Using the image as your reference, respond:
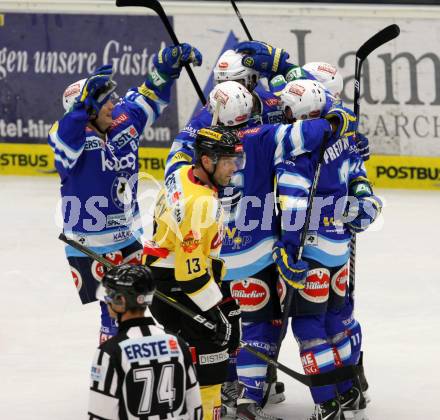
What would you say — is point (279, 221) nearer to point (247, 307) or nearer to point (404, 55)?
point (247, 307)

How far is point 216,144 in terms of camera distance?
5.24 meters

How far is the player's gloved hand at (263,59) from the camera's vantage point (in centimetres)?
657

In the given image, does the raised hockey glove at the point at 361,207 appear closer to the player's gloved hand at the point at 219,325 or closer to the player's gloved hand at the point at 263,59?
the player's gloved hand at the point at 263,59

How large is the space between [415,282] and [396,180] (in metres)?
2.34

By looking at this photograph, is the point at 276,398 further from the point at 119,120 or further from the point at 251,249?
the point at 119,120

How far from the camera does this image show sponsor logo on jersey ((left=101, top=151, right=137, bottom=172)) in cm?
635

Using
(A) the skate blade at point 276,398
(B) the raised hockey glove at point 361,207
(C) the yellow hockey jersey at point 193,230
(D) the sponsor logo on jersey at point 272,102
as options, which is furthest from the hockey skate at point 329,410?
(D) the sponsor logo on jersey at point 272,102

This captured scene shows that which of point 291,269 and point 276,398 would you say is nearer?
point 291,269

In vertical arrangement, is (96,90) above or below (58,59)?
below

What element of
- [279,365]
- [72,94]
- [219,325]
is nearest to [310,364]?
[279,365]

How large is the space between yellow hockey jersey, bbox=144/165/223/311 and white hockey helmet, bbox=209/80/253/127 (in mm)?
818

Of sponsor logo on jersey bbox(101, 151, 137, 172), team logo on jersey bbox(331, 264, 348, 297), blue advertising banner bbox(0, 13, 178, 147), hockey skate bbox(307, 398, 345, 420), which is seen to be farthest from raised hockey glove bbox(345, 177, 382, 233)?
blue advertising banner bbox(0, 13, 178, 147)

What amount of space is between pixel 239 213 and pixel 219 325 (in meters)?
0.99

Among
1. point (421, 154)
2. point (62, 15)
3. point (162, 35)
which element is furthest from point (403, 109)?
point (62, 15)
